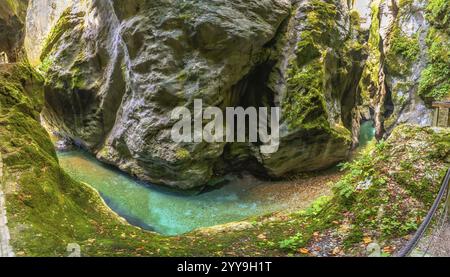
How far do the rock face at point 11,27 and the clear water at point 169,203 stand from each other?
561cm

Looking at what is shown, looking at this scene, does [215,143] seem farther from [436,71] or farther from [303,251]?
[436,71]

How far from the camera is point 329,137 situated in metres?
15.7

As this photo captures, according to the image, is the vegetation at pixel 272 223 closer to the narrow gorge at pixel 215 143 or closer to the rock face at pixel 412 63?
the narrow gorge at pixel 215 143

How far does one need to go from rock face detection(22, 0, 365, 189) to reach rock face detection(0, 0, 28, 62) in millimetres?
3775

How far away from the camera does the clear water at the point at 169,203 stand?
38.9 ft

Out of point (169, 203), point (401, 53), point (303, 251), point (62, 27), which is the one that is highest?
point (62, 27)

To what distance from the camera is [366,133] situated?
28.7 meters

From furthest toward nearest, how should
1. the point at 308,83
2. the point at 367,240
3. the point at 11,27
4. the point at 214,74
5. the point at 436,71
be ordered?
the point at 436,71, the point at 308,83, the point at 214,74, the point at 11,27, the point at 367,240

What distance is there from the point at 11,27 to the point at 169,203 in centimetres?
805

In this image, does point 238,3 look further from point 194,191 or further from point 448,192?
point 448,192

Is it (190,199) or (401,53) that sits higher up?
(401,53)

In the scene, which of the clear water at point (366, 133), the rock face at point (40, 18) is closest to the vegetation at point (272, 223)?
the clear water at point (366, 133)

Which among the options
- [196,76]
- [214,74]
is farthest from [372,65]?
[196,76]
